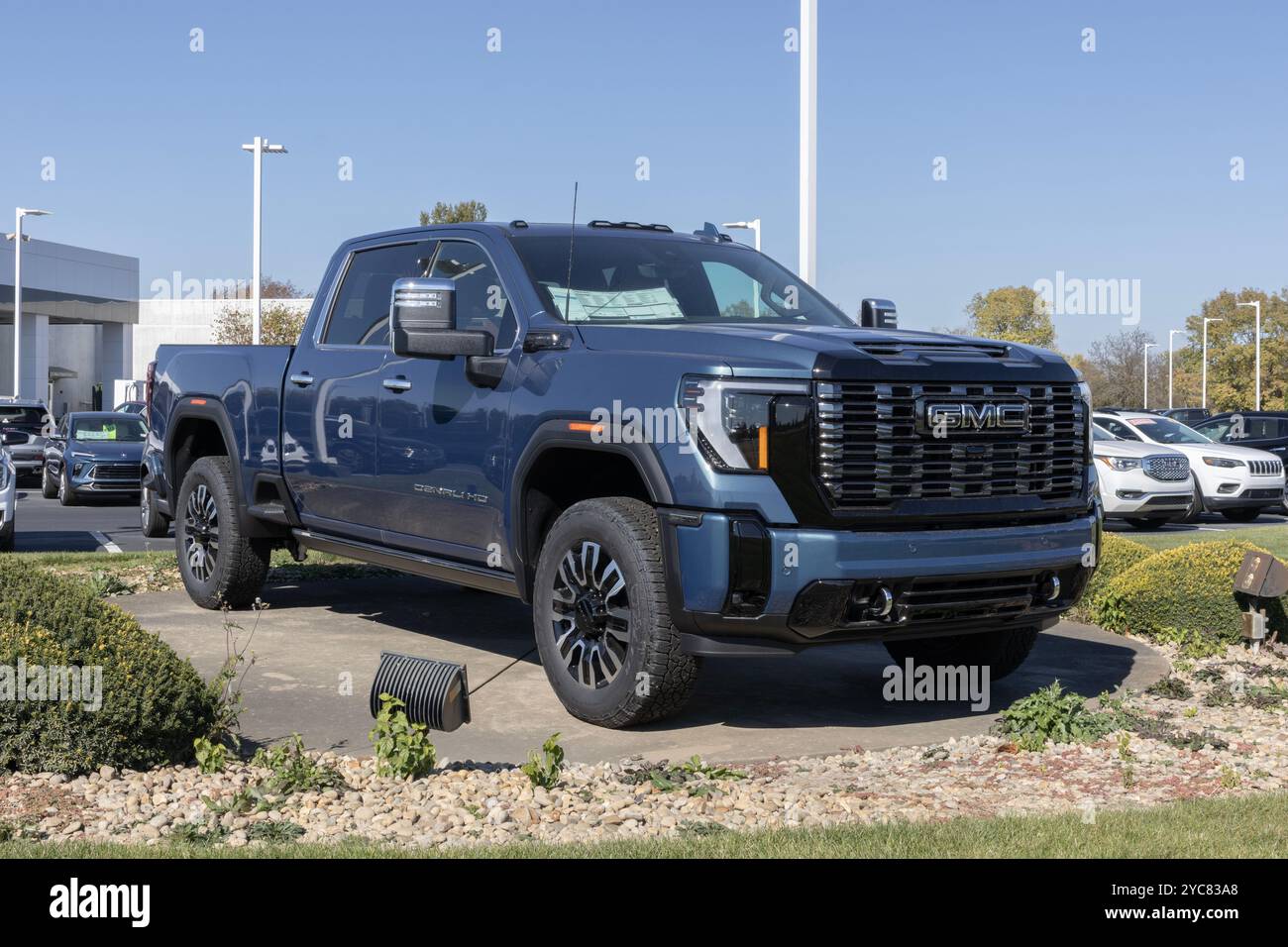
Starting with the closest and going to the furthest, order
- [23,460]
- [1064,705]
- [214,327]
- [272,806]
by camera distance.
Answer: [272,806]
[1064,705]
[23,460]
[214,327]

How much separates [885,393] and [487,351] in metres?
1.96

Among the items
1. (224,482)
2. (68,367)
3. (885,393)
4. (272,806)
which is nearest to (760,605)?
(885,393)

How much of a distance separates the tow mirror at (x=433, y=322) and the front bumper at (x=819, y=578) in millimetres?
1489

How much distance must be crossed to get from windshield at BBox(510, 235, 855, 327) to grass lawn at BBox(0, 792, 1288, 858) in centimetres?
298

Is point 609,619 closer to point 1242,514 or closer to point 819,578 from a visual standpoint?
point 819,578

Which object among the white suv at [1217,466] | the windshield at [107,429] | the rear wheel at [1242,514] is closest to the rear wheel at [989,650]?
the white suv at [1217,466]

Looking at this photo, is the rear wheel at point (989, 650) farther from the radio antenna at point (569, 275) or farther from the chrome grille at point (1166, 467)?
the chrome grille at point (1166, 467)

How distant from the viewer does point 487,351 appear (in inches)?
267

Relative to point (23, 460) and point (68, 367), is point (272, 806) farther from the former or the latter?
point (68, 367)

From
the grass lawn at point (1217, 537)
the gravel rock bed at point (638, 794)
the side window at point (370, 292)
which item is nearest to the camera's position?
the gravel rock bed at point (638, 794)

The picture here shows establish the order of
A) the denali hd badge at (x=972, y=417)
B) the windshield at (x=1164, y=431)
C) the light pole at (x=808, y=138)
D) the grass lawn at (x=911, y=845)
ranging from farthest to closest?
the windshield at (x=1164, y=431)
the light pole at (x=808, y=138)
the denali hd badge at (x=972, y=417)
the grass lawn at (x=911, y=845)

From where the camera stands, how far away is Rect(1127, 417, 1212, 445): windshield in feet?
70.4

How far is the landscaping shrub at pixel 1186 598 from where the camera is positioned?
8.58m

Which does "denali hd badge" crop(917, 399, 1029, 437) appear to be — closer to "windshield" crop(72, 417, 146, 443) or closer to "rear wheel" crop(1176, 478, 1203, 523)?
"rear wheel" crop(1176, 478, 1203, 523)
